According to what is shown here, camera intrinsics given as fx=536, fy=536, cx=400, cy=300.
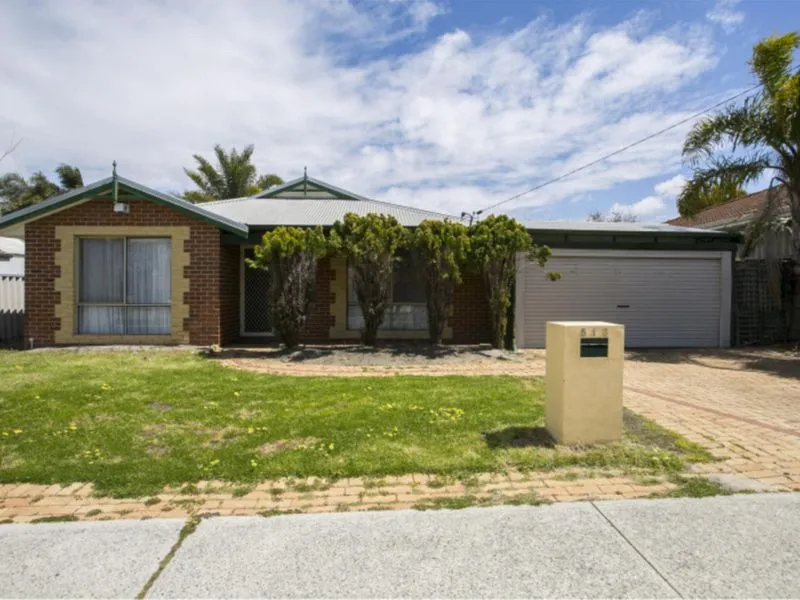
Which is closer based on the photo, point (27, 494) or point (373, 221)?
point (27, 494)

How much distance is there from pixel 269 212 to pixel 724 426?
11041 mm

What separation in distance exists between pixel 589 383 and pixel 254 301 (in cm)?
967

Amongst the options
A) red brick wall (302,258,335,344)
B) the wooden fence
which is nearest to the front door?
red brick wall (302,258,335,344)

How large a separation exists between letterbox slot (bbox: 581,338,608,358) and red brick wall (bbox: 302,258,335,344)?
826cm

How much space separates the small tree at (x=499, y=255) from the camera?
10.6 meters

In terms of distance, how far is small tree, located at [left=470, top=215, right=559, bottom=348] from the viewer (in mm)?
10586

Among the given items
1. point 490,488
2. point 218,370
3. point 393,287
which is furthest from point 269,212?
point 490,488

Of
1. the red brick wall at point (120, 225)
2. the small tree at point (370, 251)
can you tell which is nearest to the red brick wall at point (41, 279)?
the red brick wall at point (120, 225)

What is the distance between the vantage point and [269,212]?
44.8 feet

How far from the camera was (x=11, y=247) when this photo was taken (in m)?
20.1

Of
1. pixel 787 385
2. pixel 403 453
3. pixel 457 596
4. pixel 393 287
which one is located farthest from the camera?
pixel 393 287

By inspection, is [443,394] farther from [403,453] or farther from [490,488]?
[490,488]

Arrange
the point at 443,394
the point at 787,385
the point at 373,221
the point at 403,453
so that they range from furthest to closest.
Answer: the point at 373,221, the point at 787,385, the point at 443,394, the point at 403,453

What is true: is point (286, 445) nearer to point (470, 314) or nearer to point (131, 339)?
point (131, 339)
